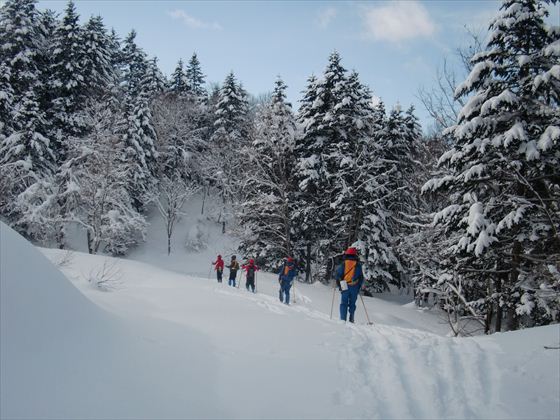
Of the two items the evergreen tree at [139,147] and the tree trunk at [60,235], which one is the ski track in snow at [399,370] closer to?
the tree trunk at [60,235]

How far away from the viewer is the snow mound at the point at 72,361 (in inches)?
A: 132

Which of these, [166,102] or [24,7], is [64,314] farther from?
[166,102]

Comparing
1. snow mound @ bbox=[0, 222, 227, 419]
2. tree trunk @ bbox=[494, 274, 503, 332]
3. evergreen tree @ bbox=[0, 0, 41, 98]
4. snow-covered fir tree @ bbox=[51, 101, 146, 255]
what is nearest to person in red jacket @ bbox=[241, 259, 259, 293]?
tree trunk @ bbox=[494, 274, 503, 332]

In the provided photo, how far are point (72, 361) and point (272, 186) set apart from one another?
21678mm

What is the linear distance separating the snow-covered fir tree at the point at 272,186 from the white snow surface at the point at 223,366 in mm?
17983

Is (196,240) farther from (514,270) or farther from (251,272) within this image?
(514,270)

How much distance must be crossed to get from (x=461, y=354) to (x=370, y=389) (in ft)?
7.93

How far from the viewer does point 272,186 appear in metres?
25.4

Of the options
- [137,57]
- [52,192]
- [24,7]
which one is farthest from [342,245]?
[137,57]

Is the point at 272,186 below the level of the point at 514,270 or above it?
above

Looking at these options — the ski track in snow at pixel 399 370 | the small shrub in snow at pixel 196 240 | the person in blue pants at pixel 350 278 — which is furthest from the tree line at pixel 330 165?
the ski track in snow at pixel 399 370

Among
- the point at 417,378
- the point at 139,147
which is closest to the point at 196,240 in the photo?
the point at 139,147

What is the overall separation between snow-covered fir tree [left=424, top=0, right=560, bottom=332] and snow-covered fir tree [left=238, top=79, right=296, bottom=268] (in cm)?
1429

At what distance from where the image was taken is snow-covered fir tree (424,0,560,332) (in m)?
10.4
